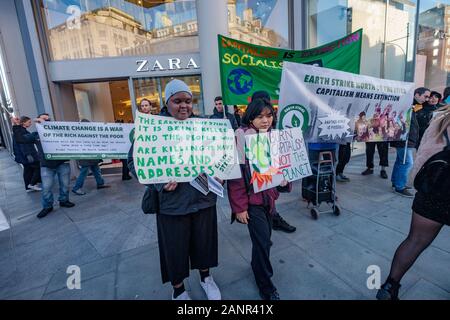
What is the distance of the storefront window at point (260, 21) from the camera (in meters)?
7.66

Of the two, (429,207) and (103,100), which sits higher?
(103,100)

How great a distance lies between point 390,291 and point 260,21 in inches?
318

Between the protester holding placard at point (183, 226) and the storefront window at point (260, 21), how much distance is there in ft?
21.5

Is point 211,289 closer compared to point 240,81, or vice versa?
point 211,289

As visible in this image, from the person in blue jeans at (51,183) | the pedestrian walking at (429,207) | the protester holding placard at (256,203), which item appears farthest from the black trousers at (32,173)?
the pedestrian walking at (429,207)

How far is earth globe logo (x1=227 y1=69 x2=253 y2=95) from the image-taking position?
342 centimetres

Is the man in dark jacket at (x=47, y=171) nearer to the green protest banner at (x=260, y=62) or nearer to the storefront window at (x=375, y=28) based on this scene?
the green protest banner at (x=260, y=62)

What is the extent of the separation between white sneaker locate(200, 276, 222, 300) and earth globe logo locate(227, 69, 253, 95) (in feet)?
8.17

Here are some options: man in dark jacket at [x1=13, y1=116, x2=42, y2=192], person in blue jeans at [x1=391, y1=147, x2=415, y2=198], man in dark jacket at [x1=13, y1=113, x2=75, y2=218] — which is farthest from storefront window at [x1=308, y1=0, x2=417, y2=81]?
man in dark jacket at [x1=13, y1=116, x2=42, y2=192]

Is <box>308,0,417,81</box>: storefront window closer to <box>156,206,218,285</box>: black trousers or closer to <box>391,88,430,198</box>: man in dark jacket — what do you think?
<box>391,88,430,198</box>: man in dark jacket

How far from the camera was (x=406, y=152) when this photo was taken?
4.52m

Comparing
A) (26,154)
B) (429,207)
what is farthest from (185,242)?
(26,154)

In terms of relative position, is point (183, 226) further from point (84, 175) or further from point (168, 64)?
point (168, 64)
